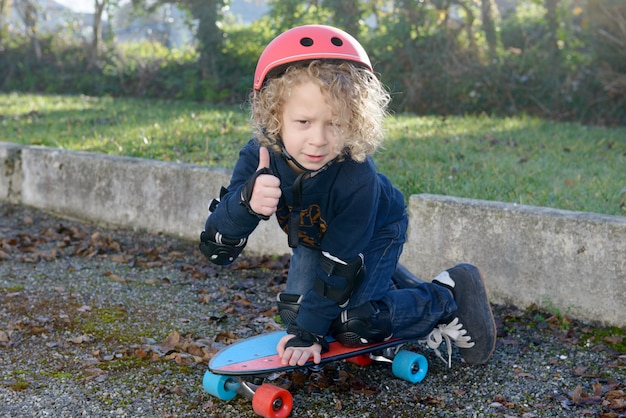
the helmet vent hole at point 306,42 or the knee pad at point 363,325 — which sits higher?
the helmet vent hole at point 306,42

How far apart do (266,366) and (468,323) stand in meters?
0.98

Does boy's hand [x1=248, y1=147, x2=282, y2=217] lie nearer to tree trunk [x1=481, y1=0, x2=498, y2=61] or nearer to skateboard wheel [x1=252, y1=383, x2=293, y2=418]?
skateboard wheel [x1=252, y1=383, x2=293, y2=418]

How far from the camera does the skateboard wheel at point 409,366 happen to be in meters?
3.11

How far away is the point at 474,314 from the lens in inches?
130

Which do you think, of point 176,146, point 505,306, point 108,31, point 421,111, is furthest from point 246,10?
point 505,306

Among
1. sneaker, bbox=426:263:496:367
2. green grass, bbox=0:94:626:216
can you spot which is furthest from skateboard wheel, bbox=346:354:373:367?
green grass, bbox=0:94:626:216

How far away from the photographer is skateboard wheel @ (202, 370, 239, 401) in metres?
2.88

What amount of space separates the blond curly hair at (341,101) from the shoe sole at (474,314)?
847 millimetres

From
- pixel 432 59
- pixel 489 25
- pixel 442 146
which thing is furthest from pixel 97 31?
pixel 442 146

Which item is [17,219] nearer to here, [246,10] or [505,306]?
[505,306]

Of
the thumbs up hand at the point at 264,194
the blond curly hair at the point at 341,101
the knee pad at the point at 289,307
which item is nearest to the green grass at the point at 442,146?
the knee pad at the point at 289,307

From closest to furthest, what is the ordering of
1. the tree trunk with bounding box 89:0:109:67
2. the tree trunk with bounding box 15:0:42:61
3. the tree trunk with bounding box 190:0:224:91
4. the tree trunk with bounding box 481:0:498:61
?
1. the tree trunk with bounding box 481:0:498:61
2. the tree trunk with bounding box 190:0:224:91
3. the tree trunk with bounding box 89:0:109:67
4. the tree trunk with bounding box 15:0:42:61

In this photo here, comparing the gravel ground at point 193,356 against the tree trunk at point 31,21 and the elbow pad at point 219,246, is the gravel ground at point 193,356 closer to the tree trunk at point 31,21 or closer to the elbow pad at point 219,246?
the elbow pad at point 219,246

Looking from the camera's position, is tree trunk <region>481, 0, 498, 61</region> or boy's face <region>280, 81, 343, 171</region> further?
tree trunk <region>481, 0, 498, 61</region>
